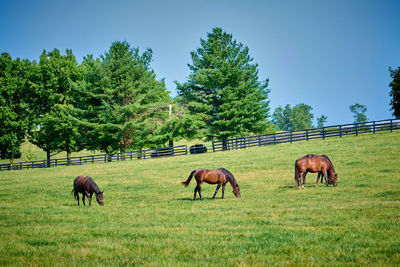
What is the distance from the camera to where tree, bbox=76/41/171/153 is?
1515 inches

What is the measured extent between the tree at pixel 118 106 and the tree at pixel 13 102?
7.09 metres

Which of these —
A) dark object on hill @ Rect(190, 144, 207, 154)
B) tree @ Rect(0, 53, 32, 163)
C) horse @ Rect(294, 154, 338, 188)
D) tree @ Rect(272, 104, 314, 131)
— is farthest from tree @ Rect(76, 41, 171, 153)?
tree @ Rect(272, 104, 314, 131)

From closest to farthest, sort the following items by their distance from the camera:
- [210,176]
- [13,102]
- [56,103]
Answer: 1. [210,176]
2. [56,103]
3. [13,102]

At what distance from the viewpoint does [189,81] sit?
42.2m

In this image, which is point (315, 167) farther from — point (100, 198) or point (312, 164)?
point (100, 198)

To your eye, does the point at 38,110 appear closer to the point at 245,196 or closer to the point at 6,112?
the point at 6,112

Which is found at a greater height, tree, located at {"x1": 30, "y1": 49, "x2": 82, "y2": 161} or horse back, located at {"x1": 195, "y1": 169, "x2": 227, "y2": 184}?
tree, located at {"x1": 30, "y1": 49, "x2": 82, "y2": 161}

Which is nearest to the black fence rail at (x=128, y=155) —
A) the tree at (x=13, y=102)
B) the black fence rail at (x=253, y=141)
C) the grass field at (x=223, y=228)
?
the black fence rail at (x=253, y=141)

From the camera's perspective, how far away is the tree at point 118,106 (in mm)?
38469

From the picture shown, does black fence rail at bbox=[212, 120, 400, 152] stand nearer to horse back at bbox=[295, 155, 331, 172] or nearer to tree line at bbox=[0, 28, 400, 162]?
tree line at bbox=[0, 28, 400, 162]

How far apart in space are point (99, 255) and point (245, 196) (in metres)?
8.94

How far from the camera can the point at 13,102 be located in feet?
140

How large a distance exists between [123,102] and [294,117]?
118612 millimetres

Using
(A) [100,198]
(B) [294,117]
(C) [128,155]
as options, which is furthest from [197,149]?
(B) [294,117]
